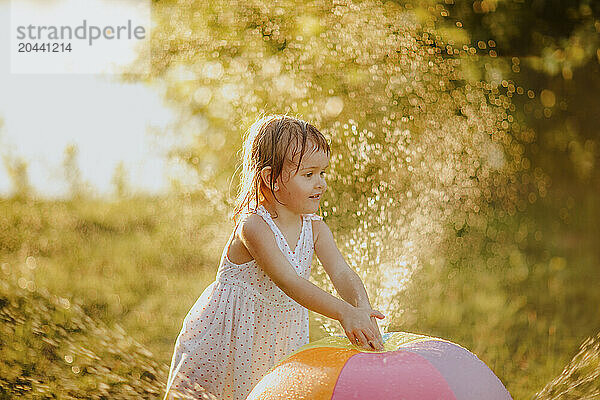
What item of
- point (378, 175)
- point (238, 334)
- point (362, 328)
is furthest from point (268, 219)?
point (378, 175)

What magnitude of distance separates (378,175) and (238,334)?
1.99 meters

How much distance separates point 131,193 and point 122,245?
0.99 ft

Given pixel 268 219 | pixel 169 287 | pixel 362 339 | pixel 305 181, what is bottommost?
pixel 169 287

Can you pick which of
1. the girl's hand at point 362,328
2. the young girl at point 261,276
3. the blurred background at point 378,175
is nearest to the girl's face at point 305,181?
the young girl at point 261,276

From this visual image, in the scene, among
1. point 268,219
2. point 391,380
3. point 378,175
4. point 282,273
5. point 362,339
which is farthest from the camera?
point 378,175

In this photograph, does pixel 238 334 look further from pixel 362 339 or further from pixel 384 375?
pixel 384 375

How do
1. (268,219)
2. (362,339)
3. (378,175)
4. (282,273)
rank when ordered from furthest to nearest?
1. (378,175)
2. (268,219)
3. (282,273)
4. (362,339)

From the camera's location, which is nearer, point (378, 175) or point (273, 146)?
point (273, 146)

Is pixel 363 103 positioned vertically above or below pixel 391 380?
above

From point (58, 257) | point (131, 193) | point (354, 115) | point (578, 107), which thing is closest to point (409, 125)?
point (354, 115)

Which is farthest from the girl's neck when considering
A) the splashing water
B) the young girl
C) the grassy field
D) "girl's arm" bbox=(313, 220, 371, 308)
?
the splashing water

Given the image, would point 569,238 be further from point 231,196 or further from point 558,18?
point 231,196

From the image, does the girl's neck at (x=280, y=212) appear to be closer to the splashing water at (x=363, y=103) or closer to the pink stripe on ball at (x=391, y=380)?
the pink stripe on ball at (x=391, y=380)

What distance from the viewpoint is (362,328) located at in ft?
6.17
